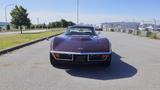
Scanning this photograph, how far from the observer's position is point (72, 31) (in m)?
9.73

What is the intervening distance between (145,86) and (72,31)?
4693mm

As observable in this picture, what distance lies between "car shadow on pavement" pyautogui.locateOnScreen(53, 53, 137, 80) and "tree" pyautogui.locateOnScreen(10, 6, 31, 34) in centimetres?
3434

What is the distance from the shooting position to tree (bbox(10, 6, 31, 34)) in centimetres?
4072

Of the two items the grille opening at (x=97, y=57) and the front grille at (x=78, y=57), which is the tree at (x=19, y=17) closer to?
the front grille at (x=78, y=57)

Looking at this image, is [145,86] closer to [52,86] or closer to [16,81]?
[52,86]

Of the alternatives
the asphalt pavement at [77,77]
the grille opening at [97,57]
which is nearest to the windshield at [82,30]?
the asphalt pavement at [77,77]

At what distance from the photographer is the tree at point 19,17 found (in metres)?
40.7

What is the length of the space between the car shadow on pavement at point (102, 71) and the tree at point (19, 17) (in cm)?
3434

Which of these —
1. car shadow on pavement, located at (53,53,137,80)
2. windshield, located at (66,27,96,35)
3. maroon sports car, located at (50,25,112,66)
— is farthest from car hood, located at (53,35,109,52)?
windshield, located at (66,27,96,35)

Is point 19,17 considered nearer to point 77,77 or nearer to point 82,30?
point 82,30

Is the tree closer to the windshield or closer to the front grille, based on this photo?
the windshield

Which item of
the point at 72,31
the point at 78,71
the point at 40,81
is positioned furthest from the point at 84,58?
the point at 72,31

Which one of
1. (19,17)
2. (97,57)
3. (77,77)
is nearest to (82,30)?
(97,57)

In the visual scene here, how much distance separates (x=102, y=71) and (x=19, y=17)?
35.4 meters
